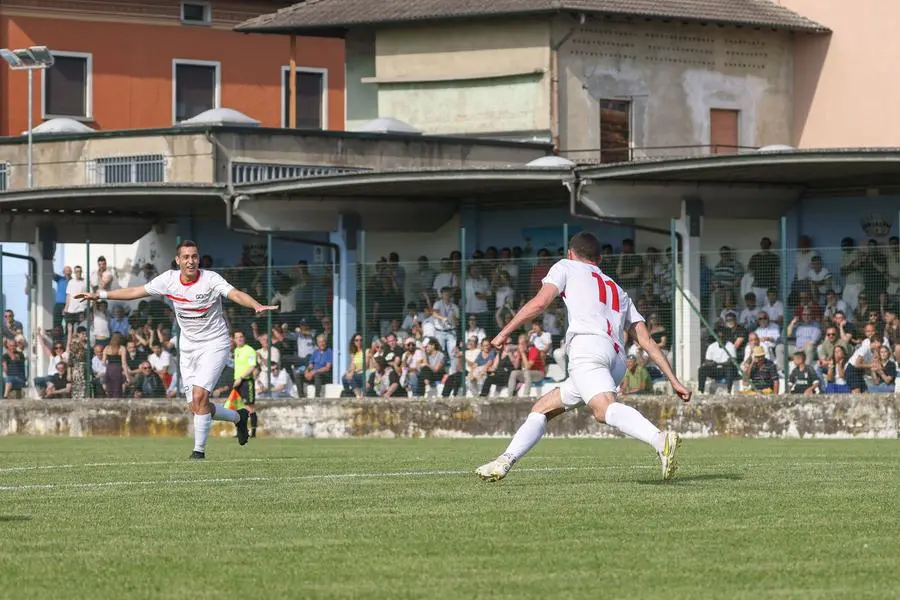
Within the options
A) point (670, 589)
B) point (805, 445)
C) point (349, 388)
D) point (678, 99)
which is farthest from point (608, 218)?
point (670, 589)

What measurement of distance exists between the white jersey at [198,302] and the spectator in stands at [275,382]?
381 inches

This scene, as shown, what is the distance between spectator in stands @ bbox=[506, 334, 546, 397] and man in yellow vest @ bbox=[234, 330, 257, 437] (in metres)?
3.70

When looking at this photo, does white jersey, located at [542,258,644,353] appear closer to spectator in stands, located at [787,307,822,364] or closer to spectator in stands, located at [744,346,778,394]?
spectator in stands, located at [787,307,822,364]

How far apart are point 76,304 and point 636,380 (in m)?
9.23

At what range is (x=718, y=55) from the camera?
145 feet

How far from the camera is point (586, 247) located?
13578 millimetres

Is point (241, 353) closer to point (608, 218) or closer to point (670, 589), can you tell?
point (608, 218)

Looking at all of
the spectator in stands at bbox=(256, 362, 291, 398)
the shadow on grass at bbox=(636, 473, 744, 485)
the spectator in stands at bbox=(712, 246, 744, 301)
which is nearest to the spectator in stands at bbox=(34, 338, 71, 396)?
the spectator in stands at bbox=(256, 362, 291, 398)

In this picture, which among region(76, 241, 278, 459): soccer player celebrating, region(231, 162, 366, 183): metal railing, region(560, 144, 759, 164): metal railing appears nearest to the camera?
region(76, 241, 278, 459): soccer player celebrating

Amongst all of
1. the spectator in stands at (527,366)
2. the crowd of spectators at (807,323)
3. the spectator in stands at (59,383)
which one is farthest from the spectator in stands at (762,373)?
the spectator in stands at (59,383)

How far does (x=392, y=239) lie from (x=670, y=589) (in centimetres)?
2832

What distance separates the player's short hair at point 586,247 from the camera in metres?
13.6

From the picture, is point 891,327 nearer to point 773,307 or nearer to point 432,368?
point 773,307

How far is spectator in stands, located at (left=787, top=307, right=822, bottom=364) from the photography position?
82.5ft
